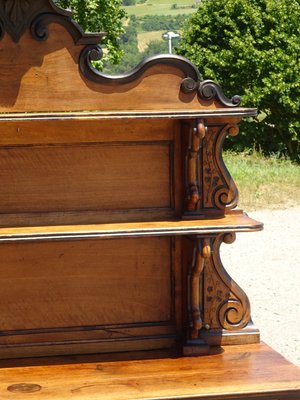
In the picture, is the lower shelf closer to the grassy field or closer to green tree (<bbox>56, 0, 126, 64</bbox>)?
green tree (<bbox>56, 0, 126, 64</bbox>)

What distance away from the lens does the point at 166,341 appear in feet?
13.8

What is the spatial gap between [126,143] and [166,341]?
889mm

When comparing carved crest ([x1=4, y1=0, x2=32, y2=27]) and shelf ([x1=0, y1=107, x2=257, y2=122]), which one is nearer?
shelf ([x1=0, y1=107, x2=257, y2=122])

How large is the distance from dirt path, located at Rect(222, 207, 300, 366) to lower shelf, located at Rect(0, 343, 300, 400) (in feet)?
7.75

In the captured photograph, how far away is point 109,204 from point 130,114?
0.49 metres

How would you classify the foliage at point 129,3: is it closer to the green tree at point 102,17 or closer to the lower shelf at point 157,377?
the green tree at point 102,17

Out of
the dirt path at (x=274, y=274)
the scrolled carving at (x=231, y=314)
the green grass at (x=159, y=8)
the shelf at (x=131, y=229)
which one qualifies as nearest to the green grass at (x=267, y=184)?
the dirt path at (x=274, y=274)

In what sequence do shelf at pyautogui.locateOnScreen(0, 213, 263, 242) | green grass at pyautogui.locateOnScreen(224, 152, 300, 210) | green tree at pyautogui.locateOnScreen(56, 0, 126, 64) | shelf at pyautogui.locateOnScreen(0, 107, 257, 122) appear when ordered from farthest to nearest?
green tree at pyautogui.locateOnScreen(56, 0, 126, 64) < green grass at pyautogui.locateOnScreen(224, 152, 300, 210) < shelf at pyautogui.locateOnScreen(0, 213, 263, 242) < shelf at pyautogui.locateOnScreen(0, 107, 257, 122)

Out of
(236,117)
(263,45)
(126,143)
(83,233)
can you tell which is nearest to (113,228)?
(83,233)

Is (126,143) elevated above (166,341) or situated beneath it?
elevated above

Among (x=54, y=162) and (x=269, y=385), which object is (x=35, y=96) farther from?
(x=269, y=385)

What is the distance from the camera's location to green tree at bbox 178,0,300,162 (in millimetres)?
15992

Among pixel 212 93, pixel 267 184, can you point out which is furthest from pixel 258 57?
pixel 212 93

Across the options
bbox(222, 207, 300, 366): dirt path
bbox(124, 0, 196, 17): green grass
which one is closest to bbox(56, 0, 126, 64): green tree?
bbox(222, 207, 300, 366): dirt path
